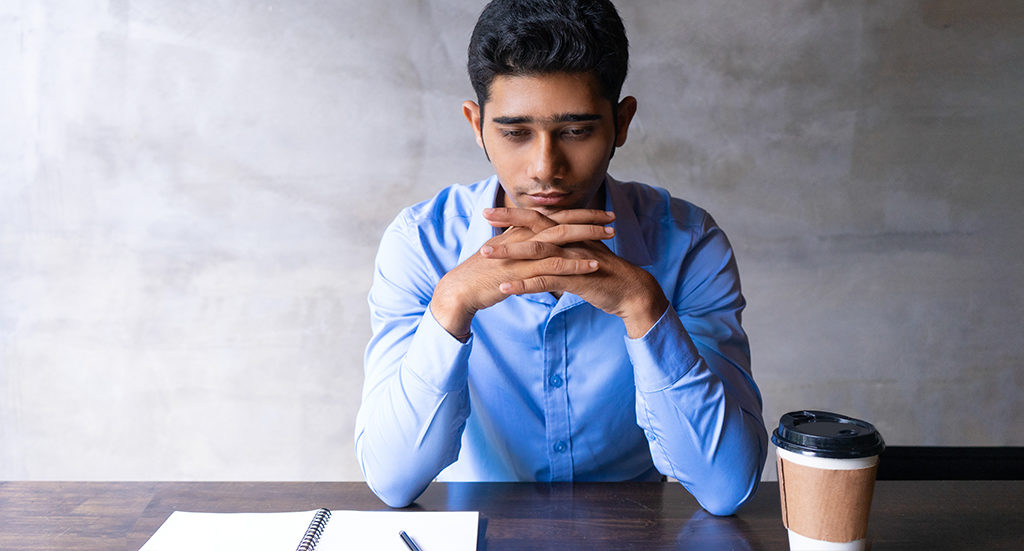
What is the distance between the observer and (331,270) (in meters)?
2.76

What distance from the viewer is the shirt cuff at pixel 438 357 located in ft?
3.92

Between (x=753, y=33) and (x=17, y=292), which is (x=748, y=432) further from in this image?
(x=17, y=292)

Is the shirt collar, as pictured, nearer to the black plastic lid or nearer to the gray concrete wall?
the black plastic lid

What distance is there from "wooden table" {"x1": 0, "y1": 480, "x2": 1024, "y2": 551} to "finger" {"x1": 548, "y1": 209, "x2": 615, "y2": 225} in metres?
0.38

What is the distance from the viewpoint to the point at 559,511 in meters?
1.11

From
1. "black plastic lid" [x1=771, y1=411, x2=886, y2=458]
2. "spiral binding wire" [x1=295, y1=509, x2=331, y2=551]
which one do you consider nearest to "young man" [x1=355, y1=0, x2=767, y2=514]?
"spiral binding wire" [x1=295, y1=509, x2=331, y2=551]

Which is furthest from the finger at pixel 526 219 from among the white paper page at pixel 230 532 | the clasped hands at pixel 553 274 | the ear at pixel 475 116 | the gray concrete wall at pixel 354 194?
the gray concrete wall at pixel 354 194

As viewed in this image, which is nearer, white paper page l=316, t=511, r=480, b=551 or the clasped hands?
white paper page l=316, t=511, r=480, b=551

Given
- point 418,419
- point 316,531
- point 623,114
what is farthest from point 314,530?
point 623,114

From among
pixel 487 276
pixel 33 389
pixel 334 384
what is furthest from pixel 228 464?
pixel 487 276

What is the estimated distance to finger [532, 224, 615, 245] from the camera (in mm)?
1185

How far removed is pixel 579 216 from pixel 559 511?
42cm

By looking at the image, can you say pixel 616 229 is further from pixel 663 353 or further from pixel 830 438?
pixel 830 438

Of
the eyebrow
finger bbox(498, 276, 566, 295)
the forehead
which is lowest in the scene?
finger bbox(498, 276, 566, 295)
